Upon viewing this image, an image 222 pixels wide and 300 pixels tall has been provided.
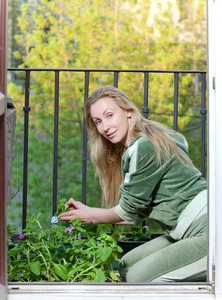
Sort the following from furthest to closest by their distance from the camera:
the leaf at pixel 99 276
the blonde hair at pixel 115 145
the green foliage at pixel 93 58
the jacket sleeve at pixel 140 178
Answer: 1. the green foliage at pixel 93 58
2. the blonde hair at pixel 115 145
3. the jacket sleeve at pixel 140 178
4. the leaf at pixel 99 276

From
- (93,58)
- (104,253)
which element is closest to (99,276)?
(104,253)

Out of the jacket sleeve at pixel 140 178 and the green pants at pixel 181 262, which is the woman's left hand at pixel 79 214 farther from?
the green pants at pixel 181 262

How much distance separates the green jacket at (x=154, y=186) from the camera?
2.00m

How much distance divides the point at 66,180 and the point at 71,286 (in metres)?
4.42

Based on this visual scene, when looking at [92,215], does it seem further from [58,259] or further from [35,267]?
[35,267]

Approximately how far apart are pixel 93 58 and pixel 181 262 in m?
5.44

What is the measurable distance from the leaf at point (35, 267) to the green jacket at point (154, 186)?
44 centimetres

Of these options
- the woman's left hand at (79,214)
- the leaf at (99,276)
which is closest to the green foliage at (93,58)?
the woman's left hand at (79,214)

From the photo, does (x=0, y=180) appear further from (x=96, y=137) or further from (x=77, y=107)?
(x=77, y=107)

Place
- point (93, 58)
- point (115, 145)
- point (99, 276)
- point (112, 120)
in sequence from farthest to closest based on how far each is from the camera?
point (93, 58), point (115, 145), point (112, 120), point (99, 276)

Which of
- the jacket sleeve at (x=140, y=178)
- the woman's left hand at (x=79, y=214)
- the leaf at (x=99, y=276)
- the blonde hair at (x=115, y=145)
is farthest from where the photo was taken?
the woman's left hand at (x=79, y=214)

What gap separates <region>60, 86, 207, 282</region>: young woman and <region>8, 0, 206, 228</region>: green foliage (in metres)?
3.81

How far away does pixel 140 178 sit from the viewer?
2004 millimetres

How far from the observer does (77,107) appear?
6.52 meters
